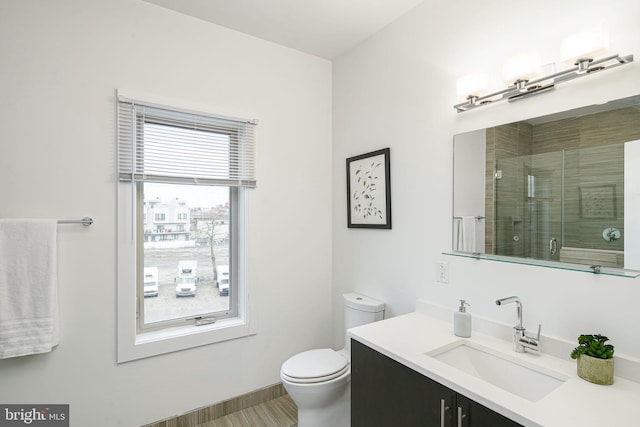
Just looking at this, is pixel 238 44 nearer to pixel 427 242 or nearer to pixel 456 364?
pixel 427 242

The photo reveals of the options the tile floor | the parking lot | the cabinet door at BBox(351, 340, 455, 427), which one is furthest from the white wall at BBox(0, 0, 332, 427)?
the cabinet door at BBox(351, 340, 455, 427)

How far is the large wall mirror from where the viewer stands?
3.86 feet

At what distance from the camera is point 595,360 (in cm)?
111

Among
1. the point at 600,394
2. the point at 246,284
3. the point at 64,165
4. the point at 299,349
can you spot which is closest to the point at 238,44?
the point at 64,165

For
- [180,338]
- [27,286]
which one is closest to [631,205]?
[180,338]

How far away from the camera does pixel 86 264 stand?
1784 mm

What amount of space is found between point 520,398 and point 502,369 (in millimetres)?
389

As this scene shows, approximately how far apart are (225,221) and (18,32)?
1.47 metres

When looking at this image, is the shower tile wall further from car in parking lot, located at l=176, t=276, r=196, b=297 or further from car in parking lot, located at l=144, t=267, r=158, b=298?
car in parking lot, located at l=144, t=267, r=158, b=298

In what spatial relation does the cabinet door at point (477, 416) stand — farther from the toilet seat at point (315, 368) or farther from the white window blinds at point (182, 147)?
the white window blinds at point (182, 147)

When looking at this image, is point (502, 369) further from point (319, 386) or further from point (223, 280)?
point (223, 280)

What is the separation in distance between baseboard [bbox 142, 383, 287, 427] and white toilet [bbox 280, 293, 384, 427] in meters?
0.49

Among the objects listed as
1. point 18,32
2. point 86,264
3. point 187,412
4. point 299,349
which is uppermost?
point 18,32

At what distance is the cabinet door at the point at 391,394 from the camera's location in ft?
3.90
